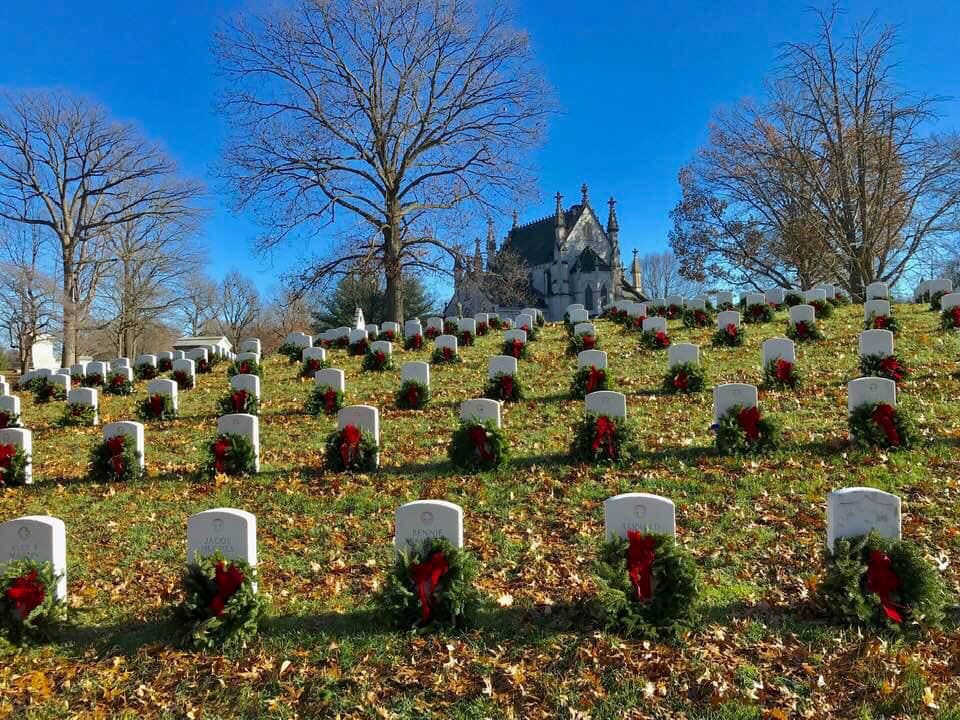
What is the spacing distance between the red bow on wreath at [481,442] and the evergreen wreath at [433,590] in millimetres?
3029

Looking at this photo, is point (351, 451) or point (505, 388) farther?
point (505, 388)

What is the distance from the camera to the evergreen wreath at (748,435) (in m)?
7.22

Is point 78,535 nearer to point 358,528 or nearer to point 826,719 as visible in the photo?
point 358,528

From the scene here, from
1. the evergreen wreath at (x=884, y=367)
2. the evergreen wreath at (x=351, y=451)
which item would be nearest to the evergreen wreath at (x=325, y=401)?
the evergreen wreath at (x=351, y=451)

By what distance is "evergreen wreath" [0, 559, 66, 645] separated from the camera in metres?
4.25

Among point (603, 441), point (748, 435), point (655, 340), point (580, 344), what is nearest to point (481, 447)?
point (603, 441)

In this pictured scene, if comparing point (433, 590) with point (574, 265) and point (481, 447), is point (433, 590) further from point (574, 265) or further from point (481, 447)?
point (574, 265)

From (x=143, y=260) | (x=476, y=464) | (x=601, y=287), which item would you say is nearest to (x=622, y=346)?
(x=476, y=464)

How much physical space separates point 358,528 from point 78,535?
9.17 ft

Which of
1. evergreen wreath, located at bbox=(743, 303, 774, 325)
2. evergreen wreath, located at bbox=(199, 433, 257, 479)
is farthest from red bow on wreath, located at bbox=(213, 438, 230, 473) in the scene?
evergreen wreath, located at bbox=(743, 303, 774, 325)

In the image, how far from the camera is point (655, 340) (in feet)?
46.7

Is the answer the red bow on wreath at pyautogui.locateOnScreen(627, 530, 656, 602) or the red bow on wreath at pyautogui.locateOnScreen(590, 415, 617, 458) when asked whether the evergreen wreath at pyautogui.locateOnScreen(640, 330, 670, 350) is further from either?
the red bow on wreath at pyautogui.locateOnScreen(627, 530, 656, 602)

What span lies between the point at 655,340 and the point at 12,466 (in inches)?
463

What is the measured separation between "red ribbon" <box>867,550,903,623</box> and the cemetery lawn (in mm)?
211
